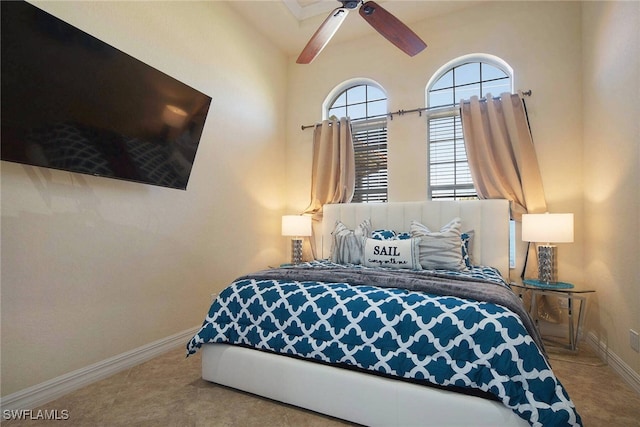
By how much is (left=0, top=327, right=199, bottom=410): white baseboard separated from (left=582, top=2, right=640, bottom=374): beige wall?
3.43 meters

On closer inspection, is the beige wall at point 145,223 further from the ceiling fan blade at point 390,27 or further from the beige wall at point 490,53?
the ceiling fan blade at point 390,27

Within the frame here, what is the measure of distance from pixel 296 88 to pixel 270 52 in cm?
56

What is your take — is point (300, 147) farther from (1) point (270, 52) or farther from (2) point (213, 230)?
(2) point (213, 230)

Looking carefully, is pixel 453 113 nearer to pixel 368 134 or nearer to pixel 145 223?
pixel 368 134

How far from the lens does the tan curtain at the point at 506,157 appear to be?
303 cm

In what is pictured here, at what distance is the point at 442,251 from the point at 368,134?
75.5 inches

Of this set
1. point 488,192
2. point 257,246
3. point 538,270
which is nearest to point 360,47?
point 488,192

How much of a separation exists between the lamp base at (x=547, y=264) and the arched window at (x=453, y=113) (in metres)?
0.89

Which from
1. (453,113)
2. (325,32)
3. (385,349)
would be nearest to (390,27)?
(325,32)

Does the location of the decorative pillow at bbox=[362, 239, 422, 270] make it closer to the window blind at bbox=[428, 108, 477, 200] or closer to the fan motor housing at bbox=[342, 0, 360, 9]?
the window blind at bbox=[428, 108, 477, 200]

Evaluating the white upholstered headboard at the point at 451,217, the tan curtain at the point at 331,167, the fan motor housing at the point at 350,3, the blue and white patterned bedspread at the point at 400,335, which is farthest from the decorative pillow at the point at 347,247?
the fan motor housing at the point at 350,3

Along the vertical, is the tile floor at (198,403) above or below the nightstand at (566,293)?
below

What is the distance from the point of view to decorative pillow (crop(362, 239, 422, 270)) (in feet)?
8.57

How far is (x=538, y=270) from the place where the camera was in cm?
294
